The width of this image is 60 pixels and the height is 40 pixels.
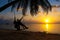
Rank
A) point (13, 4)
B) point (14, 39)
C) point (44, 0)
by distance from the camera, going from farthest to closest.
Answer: point (14, 39) → point (44, 0) → point (13, 4)

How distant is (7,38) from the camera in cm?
1448

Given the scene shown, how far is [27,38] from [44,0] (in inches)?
141

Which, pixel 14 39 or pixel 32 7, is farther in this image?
pixel 14 39

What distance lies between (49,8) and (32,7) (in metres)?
1.03

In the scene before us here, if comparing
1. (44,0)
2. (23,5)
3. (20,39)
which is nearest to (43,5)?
(44,0)

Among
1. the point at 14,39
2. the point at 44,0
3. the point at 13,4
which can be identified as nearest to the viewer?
the point at 13,4

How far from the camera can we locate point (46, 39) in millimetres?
14922

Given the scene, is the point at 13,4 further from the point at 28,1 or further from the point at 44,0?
the point at 44,0

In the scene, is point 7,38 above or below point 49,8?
below

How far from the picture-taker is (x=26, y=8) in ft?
41.0

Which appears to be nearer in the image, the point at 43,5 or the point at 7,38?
the point at 43,5

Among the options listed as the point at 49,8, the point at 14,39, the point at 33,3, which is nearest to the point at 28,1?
the point at 33,3

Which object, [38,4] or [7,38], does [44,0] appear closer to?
[38,4]

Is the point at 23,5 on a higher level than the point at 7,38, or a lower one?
higher
